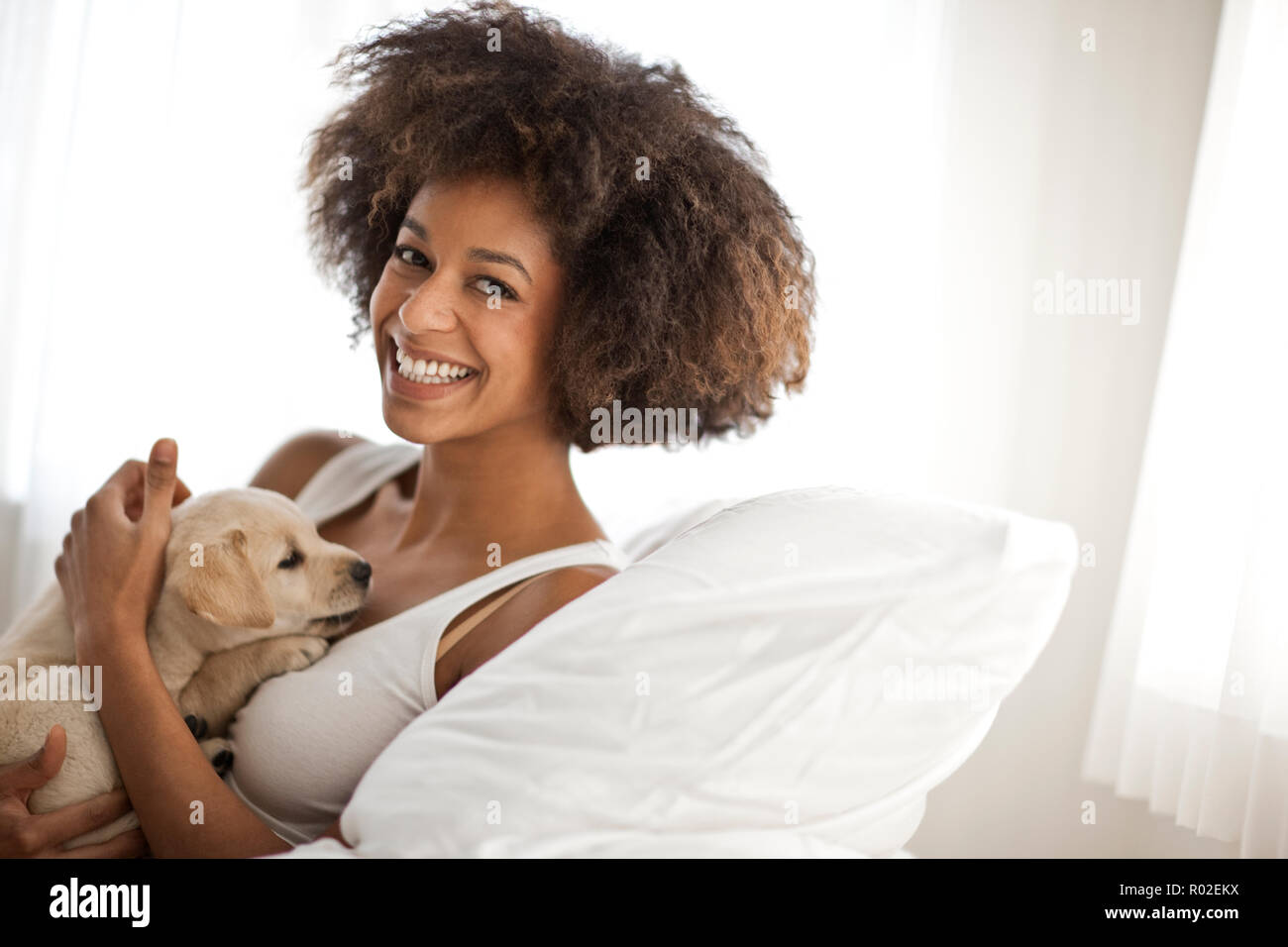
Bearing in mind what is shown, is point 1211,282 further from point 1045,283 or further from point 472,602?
point 472,602

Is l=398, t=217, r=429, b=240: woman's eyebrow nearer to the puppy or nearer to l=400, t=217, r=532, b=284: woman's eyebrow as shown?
l=400, t=217, r=532, b=284: woman's eyebrow

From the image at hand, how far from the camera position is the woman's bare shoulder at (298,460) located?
1899 millimetres

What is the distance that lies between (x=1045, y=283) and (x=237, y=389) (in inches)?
80.3

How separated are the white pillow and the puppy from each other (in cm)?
35

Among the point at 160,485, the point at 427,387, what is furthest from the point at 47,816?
the point at 427,387

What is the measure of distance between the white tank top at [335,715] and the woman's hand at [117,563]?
0.19 meters

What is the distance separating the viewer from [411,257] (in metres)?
1.43

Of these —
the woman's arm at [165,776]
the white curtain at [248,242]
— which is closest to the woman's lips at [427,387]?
the woman's arm at [165,776]

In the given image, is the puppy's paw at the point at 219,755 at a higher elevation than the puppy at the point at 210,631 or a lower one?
lower

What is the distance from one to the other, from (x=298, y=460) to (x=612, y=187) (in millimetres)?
874

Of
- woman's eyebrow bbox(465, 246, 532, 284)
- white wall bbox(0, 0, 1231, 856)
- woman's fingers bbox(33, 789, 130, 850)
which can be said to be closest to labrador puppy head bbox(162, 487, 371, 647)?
woman's fingers bbox(33, 789, 130, 850)

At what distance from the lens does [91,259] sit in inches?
103

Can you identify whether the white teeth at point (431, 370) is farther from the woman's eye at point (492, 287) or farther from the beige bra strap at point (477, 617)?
the beige bra strap at point (477, 617)
